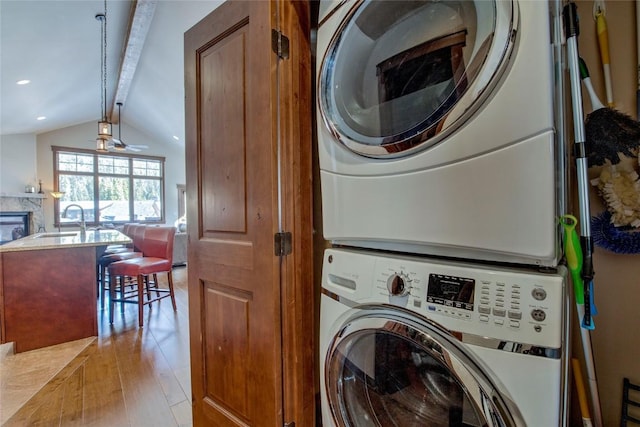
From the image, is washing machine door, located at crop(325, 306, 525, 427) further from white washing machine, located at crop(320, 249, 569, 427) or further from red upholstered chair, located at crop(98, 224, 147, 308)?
red upholstered chair, located at crop(98, 224, 147, 308)

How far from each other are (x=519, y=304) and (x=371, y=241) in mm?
411

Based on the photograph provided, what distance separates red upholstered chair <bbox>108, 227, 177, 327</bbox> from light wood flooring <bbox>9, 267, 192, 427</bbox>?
34 cm

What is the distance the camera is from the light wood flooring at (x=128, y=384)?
5.22 feet

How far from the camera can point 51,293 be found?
249 cm

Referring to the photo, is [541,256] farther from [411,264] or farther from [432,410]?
[432,410]

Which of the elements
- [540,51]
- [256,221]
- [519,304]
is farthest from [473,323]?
[256,221]

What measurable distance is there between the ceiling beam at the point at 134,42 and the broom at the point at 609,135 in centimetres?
439

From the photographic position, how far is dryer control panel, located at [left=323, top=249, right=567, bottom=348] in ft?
1.88

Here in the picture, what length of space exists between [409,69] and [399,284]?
24.3 inches

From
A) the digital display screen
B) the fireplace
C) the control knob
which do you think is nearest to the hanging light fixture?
the fireplace

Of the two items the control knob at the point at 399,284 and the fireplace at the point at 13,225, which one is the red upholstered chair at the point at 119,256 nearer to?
the control knob at the point at 399,284

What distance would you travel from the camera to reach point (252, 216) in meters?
1.12

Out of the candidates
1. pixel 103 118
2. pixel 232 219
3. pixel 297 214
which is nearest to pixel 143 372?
pixel 232 219

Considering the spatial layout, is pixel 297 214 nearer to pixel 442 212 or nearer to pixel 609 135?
pixel 442 212
